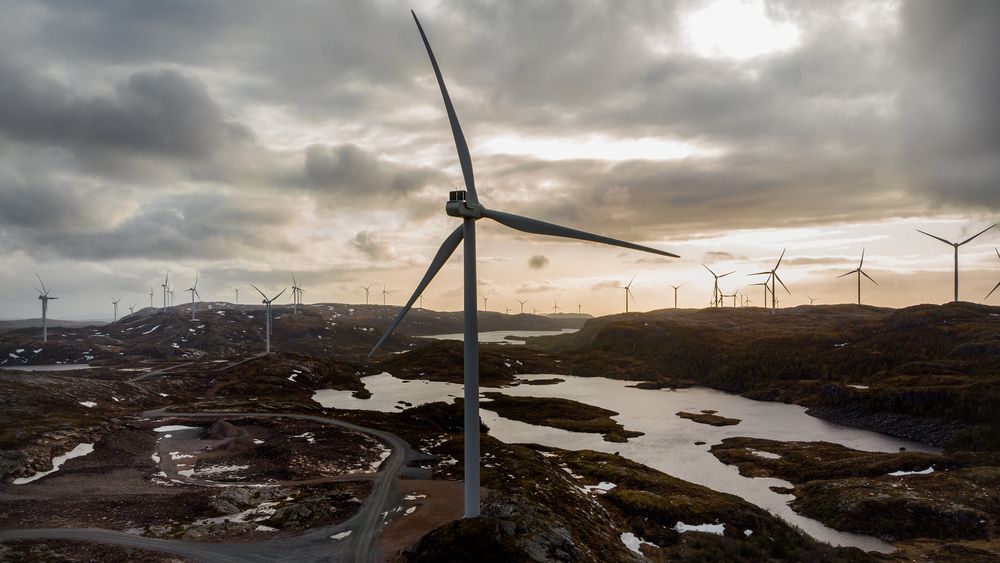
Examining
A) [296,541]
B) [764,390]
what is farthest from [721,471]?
[764,390]

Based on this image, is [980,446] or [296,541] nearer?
[296,541]

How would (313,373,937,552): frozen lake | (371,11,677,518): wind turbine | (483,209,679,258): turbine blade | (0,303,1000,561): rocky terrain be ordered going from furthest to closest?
(313,373,937,552): frozen lake, (0,303,1000,561): rocky terrain, (483,209,679,258): turbine blade, (371,11,677,518): wind turbine

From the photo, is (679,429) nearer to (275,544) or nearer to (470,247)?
(275,544)

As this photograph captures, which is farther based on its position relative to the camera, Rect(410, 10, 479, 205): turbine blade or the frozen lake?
the frozen lake

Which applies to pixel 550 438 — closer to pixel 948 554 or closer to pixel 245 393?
pixel 948 554

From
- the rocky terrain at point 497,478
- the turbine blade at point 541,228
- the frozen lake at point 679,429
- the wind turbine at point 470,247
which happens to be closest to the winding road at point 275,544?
the rocky terrain at point 497,478

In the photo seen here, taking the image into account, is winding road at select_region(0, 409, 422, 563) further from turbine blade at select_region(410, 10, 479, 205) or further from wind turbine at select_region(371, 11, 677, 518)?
turbine blade at select_region(410, 10, 479, 205)

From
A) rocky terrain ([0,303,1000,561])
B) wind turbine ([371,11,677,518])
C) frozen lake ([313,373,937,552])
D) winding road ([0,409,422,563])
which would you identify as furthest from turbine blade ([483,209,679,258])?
frozen lake ([313,373,937,552])
